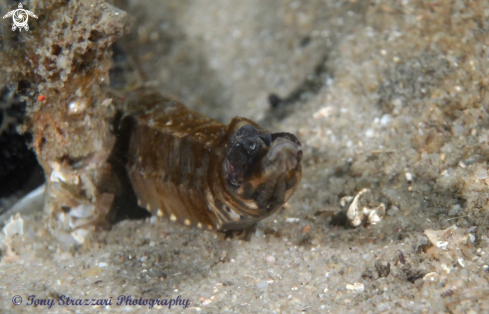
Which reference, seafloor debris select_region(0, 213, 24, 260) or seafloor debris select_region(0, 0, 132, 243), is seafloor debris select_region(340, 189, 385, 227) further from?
seafloor debris select_region(0, 213, 24, 260)

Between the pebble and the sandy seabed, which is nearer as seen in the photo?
the sandy seabed

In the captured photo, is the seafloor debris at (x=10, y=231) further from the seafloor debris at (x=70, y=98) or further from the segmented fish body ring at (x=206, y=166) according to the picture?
the segmented fish body ring at (x=206, y=166)

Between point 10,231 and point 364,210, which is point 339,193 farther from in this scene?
point 10,231

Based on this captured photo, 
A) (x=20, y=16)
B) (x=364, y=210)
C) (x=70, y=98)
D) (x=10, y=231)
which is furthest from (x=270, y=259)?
(x=20, y=16)

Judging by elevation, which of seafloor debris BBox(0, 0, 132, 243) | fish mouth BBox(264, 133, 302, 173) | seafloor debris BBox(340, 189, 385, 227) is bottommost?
seafloor debris BBox(340, 189, 385, 227)

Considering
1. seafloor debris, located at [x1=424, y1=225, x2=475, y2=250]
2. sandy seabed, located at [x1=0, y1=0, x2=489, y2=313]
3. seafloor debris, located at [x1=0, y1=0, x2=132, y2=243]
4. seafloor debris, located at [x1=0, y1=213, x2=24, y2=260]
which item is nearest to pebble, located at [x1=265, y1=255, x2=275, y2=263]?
sandy seabed, located at [x1=0, y1=0, x2=489, y2=313]

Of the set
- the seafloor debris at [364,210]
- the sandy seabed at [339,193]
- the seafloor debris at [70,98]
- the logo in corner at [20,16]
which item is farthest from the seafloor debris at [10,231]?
the seafloor debris at [364,210]
